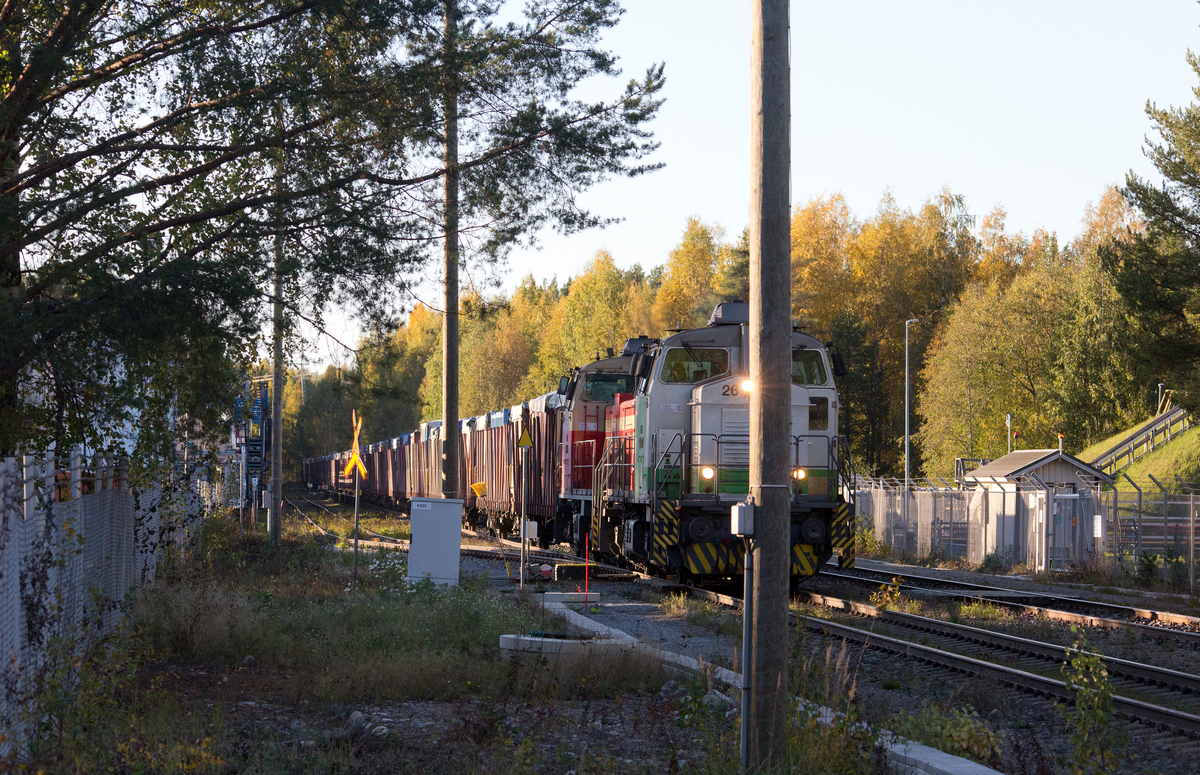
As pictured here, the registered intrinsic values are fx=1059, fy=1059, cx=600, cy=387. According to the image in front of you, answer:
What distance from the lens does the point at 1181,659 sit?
1128 centimetres

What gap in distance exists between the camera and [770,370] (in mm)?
6414

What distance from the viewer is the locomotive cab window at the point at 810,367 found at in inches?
606

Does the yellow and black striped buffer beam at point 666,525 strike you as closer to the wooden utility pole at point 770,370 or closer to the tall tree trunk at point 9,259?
the wooden utility pole at point 770,370

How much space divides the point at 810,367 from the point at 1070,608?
216 inches

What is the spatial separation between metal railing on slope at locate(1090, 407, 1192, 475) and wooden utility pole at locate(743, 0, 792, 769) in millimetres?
41389

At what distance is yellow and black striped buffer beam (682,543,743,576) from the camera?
14.8 m

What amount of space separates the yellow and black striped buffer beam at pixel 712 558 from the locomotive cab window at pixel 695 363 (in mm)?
2412

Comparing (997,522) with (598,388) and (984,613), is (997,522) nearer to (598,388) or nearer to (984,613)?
(598,388)

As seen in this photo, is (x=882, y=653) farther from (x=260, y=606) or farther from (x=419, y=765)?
(x=260, y=606)

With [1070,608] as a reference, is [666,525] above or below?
above

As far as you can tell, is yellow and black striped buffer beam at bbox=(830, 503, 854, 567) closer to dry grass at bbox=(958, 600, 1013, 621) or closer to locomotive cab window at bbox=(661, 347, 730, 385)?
dry grass at bbox=(958, 600, 1013, 621)

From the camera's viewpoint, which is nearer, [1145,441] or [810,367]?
[810,367]

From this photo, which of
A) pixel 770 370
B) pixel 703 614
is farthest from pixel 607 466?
pixel 770 370

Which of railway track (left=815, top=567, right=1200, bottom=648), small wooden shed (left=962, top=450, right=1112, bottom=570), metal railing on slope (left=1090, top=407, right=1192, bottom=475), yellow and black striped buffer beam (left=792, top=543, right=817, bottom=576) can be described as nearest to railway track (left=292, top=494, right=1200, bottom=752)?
railway track (left=815, top=567, right=1200, bottom=648)
